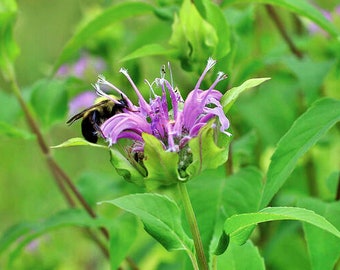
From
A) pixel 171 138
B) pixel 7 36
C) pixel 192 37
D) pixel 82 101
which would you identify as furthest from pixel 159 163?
pixel 82 101

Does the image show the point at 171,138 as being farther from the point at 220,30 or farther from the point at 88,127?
the point at 220,30

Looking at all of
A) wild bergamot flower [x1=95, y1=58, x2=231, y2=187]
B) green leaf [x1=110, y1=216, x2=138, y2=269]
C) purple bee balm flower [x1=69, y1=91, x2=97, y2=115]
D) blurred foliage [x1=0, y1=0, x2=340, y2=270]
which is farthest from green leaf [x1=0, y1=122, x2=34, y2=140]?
purple bee balm flower [x1=69, y1=91, x2=97, y2=115]

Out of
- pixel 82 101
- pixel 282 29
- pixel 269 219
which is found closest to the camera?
pixel 269 219

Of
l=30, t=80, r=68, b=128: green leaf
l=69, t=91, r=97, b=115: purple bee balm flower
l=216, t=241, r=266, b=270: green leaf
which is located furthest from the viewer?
l=69, t=91, r=97, b=115: purple bee balm flower

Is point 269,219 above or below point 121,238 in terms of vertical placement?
above

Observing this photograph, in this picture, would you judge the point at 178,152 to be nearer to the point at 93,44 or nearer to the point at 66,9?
the point at 93,44

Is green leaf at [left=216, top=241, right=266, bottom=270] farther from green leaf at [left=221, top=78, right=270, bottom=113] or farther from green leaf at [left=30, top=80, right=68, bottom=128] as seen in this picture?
green leaf at [left=30, top=80, right=68, bottom=128]

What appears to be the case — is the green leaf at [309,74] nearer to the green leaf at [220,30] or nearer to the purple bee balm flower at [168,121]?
the green leaf at [220,30]
